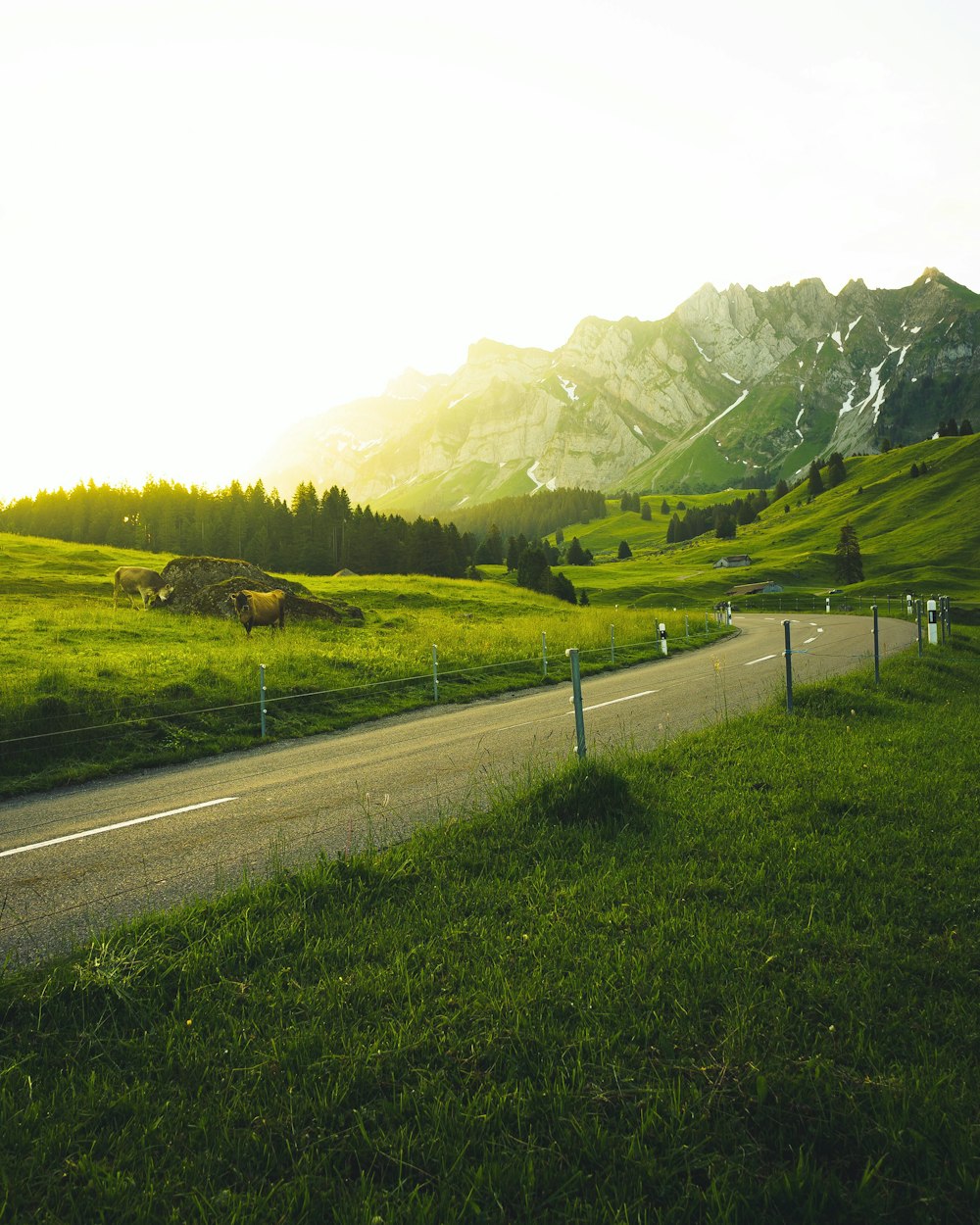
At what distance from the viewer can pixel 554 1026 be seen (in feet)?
11.9

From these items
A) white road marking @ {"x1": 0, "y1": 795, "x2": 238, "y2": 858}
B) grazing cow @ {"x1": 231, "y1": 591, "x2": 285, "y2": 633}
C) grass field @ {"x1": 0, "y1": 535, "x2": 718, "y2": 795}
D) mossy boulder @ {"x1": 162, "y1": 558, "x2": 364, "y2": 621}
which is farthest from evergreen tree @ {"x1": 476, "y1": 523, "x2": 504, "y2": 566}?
white road marking @ {"x1": 0, "y1": 795, "x2": 238, "y2": 858}

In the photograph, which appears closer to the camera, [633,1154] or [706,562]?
[633,1154]

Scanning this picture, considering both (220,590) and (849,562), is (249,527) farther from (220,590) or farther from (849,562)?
(849,562)

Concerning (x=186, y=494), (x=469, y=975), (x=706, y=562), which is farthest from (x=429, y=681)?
(x=706, y=562)

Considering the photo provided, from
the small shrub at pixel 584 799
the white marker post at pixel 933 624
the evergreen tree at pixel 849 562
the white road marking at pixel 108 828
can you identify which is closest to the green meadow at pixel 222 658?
the white road marking at pixel 108 828

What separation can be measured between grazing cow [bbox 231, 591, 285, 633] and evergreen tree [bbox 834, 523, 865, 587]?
100014mm

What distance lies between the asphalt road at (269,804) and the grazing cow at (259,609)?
11523mm

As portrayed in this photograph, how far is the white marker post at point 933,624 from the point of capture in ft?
72.4

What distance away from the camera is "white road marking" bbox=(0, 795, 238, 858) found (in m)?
7.61

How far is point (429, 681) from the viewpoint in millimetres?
20844

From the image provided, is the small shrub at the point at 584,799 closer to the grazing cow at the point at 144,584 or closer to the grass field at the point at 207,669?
the grass field at the point at 207,669

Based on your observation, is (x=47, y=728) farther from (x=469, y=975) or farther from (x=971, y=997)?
(x=971, y=997)

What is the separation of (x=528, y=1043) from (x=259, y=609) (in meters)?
24.7

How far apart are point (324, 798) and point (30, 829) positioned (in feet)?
12.1
